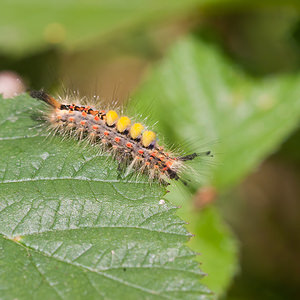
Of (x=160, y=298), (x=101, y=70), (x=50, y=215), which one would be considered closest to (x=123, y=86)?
(x=101, y=70)

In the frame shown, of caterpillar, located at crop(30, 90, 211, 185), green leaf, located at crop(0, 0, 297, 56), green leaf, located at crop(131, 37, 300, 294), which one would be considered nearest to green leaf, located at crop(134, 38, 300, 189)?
green leaf, located at crop(131, 37, 300, 294)

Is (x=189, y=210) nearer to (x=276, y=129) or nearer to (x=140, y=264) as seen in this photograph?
(x=276, y=129)

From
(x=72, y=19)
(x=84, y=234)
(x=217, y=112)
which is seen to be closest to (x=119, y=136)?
(x=84, y=234)

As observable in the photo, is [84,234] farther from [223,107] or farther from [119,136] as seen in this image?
[223,107]

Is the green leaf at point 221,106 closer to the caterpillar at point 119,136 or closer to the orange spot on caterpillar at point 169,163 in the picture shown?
the caterpillar at point 119,136

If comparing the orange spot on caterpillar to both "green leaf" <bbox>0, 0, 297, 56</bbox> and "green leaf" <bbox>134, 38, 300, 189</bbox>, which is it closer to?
"green leaf" <bbox>134, 38, 300, 189</bbox>

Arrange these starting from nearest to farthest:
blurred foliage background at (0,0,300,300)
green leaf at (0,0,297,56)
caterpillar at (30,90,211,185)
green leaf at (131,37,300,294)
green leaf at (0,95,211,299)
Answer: green leaf at (0,95,211,299)
caterpillar at (30,90,211,185)
green leaf at (131,37,300,294)
blurred foliage background at (0,0,300,300)
green leaf at (0,0,297,56)
